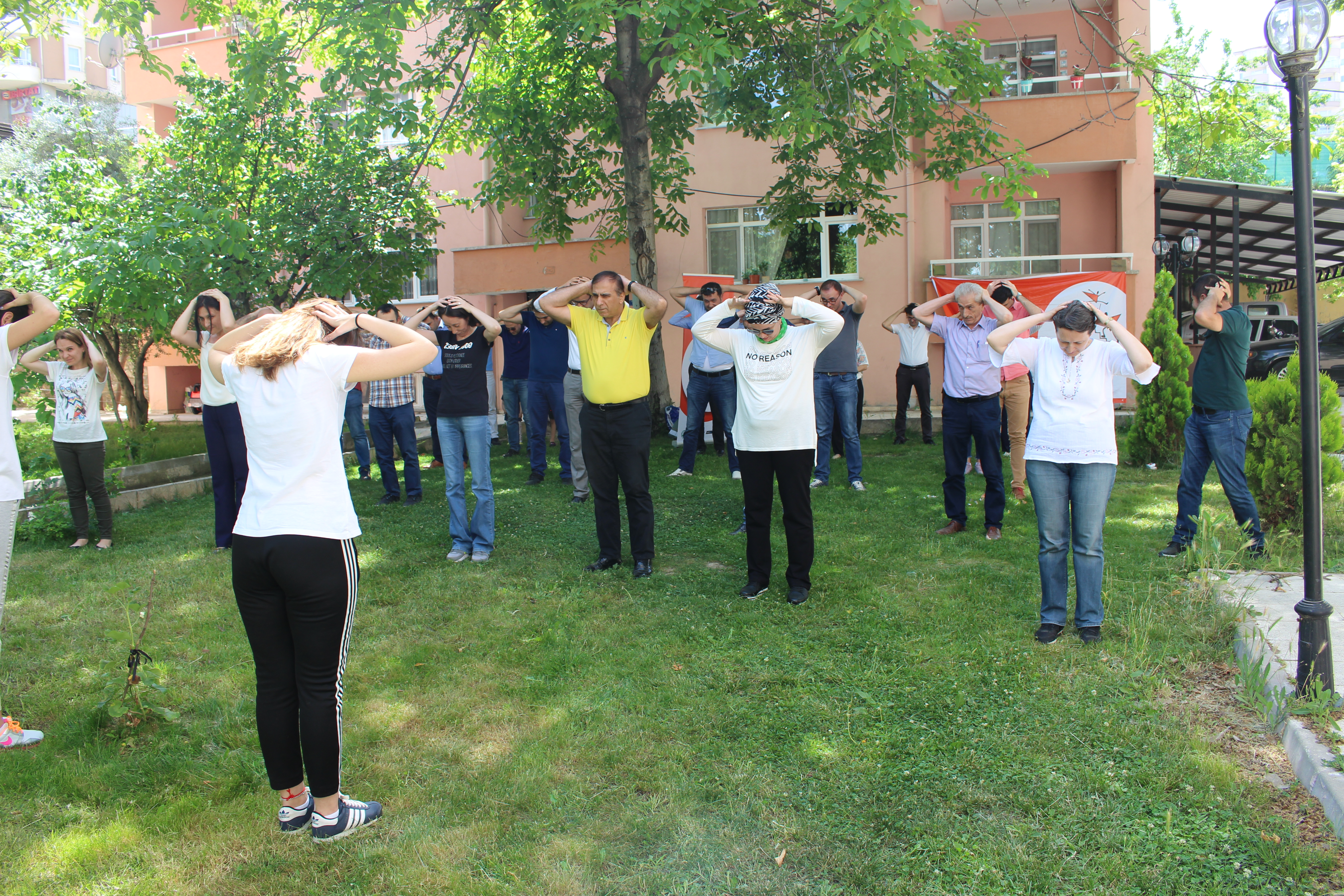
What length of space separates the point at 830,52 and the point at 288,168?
8.06m

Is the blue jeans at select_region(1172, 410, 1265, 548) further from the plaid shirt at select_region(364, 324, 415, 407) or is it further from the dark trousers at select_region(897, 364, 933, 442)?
the plaid shirt at select_region(364, 324, 415, 407)

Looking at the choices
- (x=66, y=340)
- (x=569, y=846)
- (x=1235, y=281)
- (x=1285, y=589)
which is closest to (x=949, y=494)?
(x=1285, y=589)

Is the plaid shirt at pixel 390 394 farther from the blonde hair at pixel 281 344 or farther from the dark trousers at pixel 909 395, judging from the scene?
the dark trousers at pixel 909 395

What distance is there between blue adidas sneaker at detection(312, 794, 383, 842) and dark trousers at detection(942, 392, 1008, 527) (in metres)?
5.09

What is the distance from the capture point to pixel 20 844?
3.16 meters

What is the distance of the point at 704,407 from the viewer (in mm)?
9734

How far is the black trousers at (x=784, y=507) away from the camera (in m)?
5.64

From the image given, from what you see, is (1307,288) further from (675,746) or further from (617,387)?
(617,387)

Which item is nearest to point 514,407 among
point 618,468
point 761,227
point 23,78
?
point 618,468

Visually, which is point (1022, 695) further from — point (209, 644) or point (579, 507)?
point (579, 507)

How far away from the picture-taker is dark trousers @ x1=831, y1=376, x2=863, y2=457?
909 centimetres

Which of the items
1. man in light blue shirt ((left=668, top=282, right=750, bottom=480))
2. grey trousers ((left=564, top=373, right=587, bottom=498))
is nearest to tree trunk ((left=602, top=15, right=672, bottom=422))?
man in light blue shirt ((left=668, top=282, right=750, bottom=480))

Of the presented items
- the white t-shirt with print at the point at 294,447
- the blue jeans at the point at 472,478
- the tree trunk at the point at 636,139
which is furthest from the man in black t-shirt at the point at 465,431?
the tree trunk at the point at 636,139

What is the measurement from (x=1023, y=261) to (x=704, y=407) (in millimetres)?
9831
